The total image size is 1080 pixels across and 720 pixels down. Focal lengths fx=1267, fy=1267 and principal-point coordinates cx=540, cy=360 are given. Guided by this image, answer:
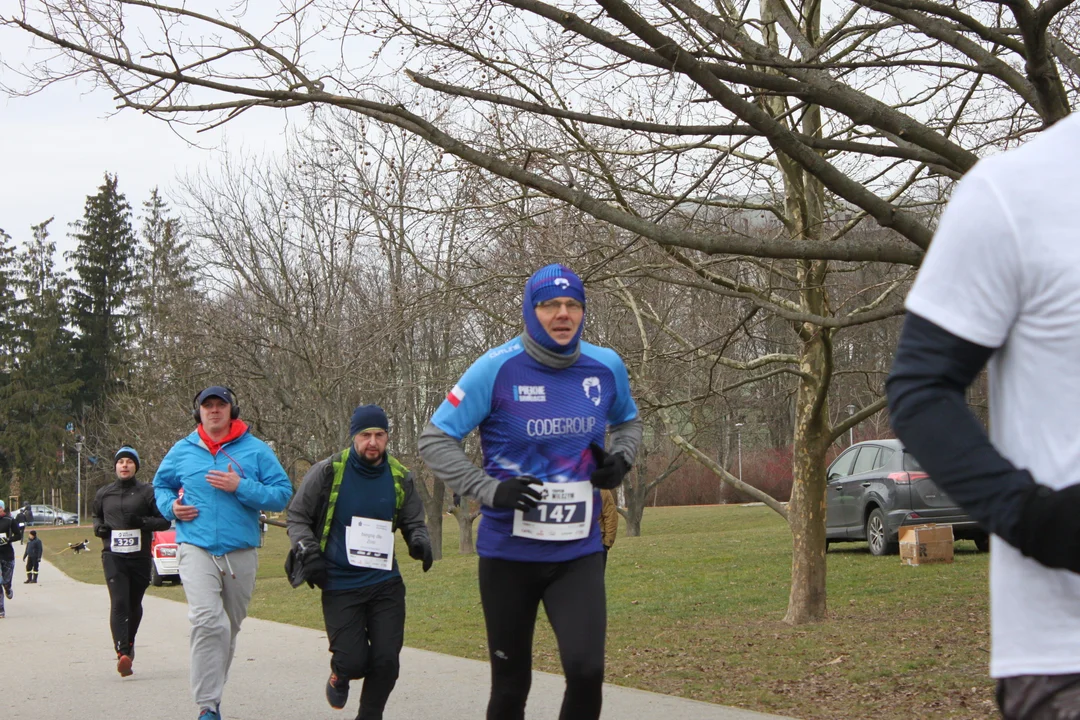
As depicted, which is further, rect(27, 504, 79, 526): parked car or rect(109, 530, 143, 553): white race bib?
rect(27, 504, 79, 526): parked car

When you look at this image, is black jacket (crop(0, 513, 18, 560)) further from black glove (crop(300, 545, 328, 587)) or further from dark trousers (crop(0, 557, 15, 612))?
black glove (crop(300, 545, 328, 587))

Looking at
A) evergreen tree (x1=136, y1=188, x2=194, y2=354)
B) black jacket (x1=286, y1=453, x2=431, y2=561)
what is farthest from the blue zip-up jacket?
evergreen tree (x1=136, y1=188, x2=194, y2=354)

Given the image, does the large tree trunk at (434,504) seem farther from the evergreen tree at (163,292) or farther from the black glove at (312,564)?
the black glove at (312,564)

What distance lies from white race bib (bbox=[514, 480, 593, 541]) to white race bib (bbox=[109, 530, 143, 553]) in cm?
656

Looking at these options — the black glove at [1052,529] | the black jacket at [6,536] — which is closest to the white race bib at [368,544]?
the black glove at [1052,529]

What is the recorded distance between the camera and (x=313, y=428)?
29578 millimetres

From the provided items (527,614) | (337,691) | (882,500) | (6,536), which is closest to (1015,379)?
(527,614)

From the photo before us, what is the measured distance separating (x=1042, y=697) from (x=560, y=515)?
2.88 m

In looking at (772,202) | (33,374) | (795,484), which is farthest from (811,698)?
(33,374)

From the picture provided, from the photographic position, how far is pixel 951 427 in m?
1.93

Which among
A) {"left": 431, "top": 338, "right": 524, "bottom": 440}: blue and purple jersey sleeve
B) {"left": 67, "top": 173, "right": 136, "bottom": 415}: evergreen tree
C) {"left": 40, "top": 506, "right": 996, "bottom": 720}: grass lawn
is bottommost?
{"left": 40, "top": 506, "right": 996, "bottom": 720}: grass lawn

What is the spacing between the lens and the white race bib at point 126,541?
405 inches

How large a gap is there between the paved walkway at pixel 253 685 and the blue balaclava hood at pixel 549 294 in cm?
308

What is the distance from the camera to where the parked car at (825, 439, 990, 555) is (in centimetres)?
1627
